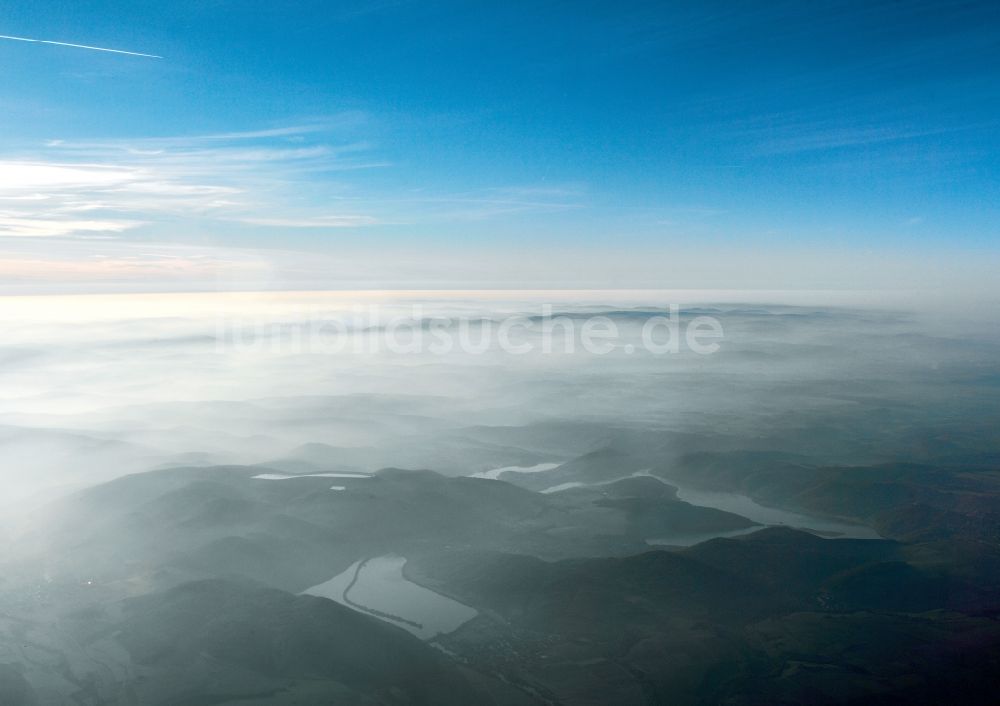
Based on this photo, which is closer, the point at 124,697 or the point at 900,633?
the point at 124,697

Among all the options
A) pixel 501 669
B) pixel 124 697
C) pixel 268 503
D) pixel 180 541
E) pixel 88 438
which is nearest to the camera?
pixel 124 697

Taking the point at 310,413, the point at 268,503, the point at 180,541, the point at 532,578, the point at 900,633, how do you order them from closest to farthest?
the point at 900,633 < the point at 532,578 < the point at 180,541 < the point at 268,503 < the point at 310,413

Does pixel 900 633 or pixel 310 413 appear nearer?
pixel 900 633

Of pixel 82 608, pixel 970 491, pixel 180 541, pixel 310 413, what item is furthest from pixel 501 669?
pixel 310 413

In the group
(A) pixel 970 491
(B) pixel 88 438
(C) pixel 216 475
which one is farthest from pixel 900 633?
(B) pixel 88 438

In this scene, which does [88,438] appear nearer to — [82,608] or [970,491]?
[82,608]

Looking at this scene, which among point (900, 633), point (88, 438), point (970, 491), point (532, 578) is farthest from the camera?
point (88, 438)

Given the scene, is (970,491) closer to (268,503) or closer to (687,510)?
(687,510)

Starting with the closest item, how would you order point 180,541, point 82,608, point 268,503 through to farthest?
point 82,608 → point 180,541 → point 268,503
